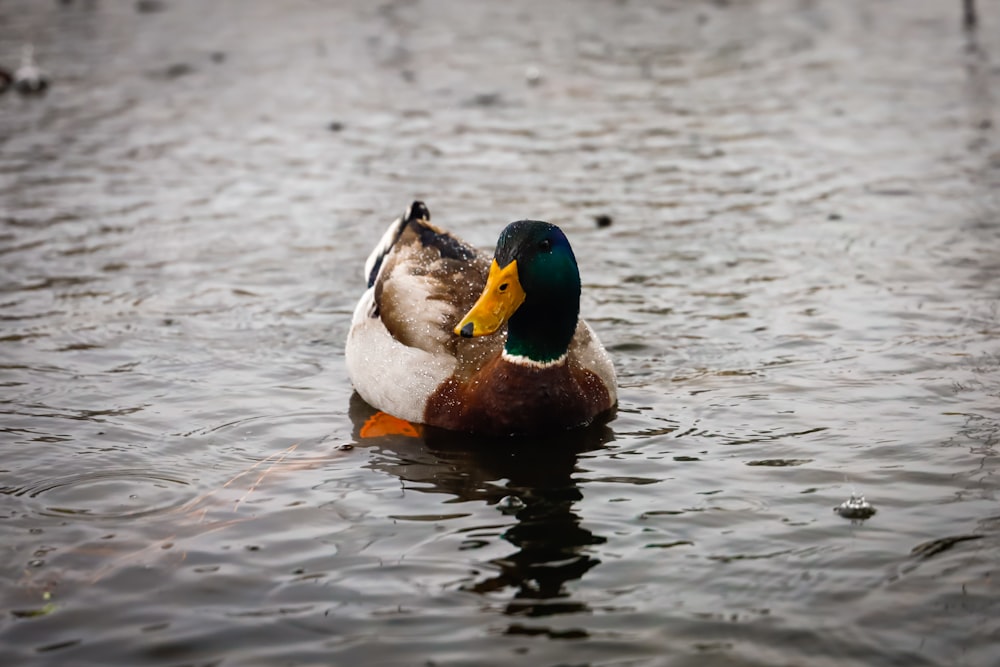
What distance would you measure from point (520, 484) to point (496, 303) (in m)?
1.08

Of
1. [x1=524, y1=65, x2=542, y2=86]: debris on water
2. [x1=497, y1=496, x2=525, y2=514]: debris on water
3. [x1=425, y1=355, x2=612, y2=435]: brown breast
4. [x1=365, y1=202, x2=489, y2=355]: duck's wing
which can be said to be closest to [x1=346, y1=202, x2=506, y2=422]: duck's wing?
[x1=365, y1=202, x2=489, y2=355]: duck's wing

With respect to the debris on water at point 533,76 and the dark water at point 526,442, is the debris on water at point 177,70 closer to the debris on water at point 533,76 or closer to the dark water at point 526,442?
the dark water at point 526,442

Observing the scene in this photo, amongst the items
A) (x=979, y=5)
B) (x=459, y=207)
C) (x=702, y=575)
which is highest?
(x=979, y=5)

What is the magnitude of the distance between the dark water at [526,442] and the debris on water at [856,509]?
2.6 inches

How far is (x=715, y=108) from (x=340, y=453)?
11124mm

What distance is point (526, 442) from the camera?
731 cm

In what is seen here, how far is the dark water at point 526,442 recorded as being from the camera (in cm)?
529

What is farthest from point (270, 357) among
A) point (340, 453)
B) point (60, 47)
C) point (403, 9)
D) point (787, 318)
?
point (403, 9)

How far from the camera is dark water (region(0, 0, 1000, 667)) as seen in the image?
17.3 ft

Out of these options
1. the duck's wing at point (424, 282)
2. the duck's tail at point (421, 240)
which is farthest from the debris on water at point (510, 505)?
the duck's tail at point (421, 240)

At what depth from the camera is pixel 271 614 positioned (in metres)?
5.31

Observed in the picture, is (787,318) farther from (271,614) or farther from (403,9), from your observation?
(403,9)

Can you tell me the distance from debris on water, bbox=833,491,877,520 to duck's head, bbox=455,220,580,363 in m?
1.94

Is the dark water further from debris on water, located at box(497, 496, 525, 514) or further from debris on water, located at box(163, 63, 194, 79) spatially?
debris on water, located at box(163, 63, 194, 79)
